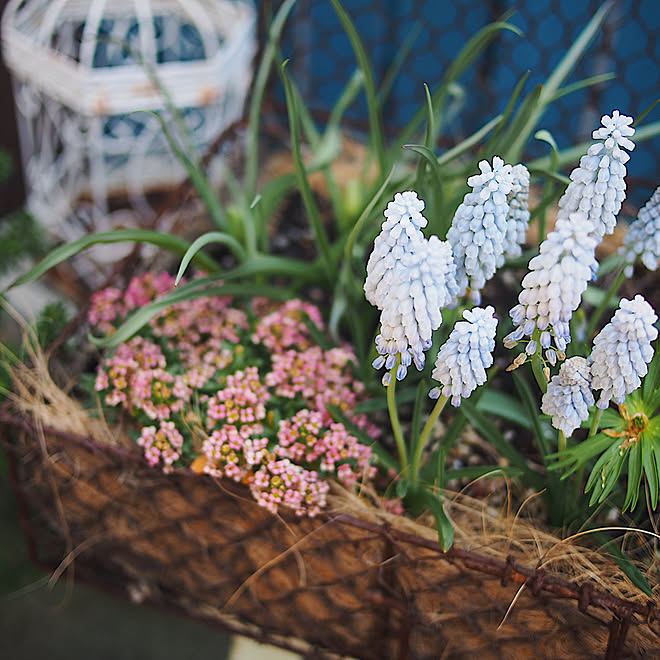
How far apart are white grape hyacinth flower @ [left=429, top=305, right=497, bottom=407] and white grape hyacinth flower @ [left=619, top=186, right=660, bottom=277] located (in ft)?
0.64

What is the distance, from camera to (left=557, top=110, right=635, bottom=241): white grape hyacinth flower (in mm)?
589

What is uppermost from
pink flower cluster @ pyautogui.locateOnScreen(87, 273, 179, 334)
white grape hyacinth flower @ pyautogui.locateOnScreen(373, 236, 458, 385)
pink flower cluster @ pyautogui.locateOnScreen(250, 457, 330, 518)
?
white grape hyacinth flower @ pyautogui.locateOnScreen(373, 236, 458, 385)

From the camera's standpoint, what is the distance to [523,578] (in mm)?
667

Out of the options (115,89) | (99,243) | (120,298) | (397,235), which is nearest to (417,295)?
(397,235)

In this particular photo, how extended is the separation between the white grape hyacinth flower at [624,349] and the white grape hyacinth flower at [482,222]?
11cm

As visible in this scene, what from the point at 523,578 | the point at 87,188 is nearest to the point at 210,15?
the point at 87,188

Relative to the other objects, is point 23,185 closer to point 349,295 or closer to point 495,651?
point 349,295

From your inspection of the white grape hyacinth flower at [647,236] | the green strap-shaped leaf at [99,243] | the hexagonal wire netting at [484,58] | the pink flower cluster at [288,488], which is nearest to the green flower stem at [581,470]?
the white grape hyacinth flower at [647,236]

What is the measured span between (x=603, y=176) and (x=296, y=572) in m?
0.50

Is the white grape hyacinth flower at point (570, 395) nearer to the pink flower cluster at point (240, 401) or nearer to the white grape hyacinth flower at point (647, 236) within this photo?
the white grape hyacinth flower at point (647, 236)

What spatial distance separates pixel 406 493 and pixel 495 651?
174 millimetres

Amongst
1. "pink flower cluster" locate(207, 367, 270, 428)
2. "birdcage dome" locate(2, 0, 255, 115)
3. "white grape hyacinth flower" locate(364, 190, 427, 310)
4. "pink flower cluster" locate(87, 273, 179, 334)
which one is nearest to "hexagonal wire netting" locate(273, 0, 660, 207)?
"birdcage dome" locate(2, 0, 255, 115)

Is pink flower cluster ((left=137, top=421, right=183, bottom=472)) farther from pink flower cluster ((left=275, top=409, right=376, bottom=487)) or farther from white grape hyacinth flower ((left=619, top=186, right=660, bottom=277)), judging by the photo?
white grape hyacinth flower ((left=619, top=186, right=660, bottom=277))

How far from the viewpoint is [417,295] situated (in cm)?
55
